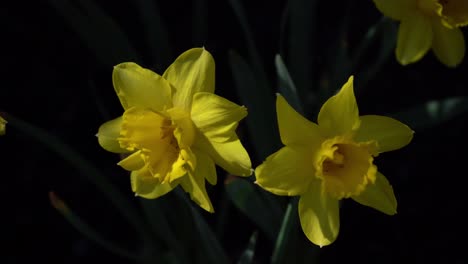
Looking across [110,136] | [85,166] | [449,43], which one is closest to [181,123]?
[110,136]

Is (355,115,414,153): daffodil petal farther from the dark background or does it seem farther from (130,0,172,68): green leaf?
the dark background

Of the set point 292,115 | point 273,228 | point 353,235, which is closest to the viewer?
point 292,115

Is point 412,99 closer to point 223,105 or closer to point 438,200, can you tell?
point 438,200

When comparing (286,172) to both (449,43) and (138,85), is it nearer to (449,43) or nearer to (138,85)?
(138,85)

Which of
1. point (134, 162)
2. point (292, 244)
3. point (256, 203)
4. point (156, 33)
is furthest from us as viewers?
point (156, 33)

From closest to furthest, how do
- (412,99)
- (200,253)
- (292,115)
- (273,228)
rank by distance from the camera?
(292,115), (273,228), (200,253), (412,99)

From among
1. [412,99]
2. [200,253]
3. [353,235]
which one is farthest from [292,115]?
[412,99]

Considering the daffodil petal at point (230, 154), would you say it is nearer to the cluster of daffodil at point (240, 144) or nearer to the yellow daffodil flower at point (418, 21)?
the cluster of daffodil at point (240, 144)
